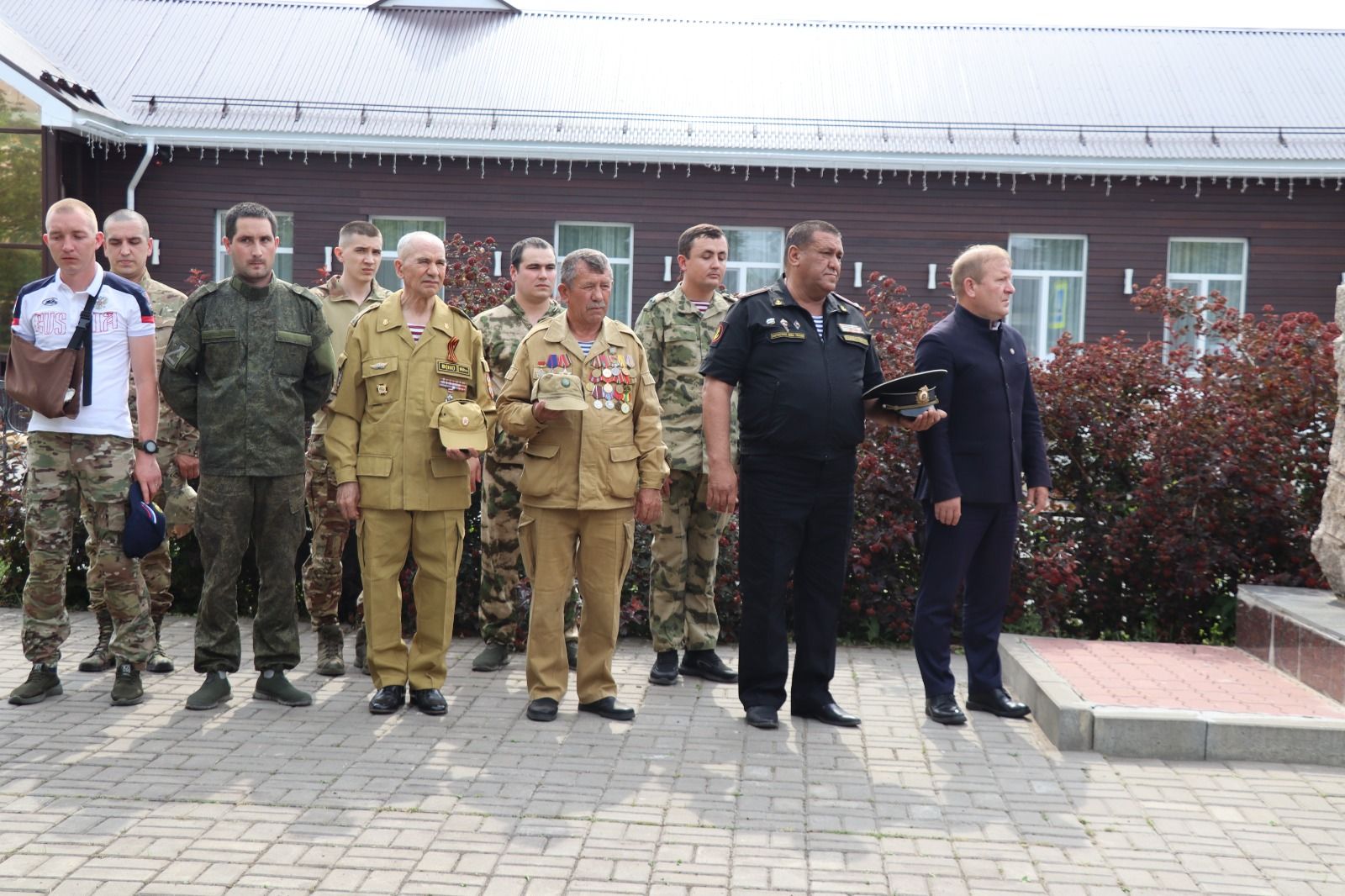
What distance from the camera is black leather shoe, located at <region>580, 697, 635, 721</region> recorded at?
18.9 ft

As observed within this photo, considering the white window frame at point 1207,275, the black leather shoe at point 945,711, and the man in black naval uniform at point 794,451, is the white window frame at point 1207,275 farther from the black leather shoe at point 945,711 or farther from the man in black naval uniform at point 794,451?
the man in black naval uniform at point 794,451

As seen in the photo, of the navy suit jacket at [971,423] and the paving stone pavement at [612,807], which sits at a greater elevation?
the navy suit jacket at [971,423]

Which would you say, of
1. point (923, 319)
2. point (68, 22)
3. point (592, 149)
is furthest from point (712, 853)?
point (68, 22)

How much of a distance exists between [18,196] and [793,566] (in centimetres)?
1565

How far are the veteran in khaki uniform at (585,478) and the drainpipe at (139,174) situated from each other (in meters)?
14.5

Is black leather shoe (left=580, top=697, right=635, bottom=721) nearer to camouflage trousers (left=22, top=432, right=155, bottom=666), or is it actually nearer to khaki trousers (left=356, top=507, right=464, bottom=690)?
khaki trousers (left=356, top=507, right=464, bottom=690)

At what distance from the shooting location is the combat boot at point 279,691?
5.90 metres

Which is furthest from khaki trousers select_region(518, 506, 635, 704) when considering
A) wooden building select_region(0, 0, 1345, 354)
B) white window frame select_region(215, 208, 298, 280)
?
white window frame select_region(215, 208, 298, 280)

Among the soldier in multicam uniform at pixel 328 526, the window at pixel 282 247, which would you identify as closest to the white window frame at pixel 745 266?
the window at pixel 282 247

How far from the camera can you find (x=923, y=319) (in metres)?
8.12

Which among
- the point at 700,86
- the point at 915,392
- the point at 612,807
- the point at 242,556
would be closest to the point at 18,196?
the point at 700,86

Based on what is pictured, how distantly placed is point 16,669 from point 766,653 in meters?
3.73

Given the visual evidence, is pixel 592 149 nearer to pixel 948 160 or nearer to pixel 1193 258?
pixel 948 160

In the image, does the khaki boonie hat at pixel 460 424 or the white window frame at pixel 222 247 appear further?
the white window frame at pixel 222 247
